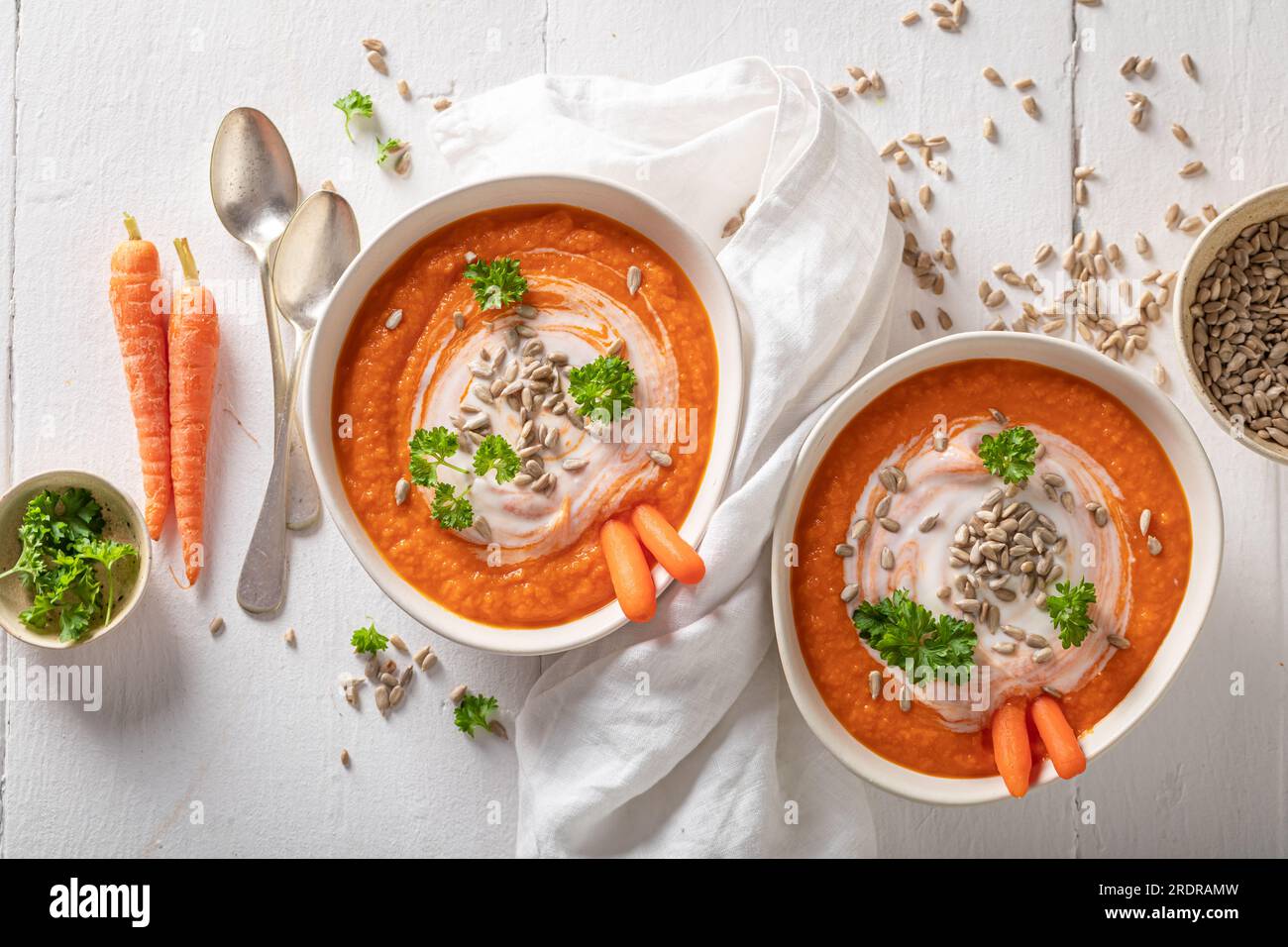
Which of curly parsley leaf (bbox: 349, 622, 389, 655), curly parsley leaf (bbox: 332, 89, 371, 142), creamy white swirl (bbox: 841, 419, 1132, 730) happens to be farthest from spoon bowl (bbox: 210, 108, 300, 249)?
creamy white swirl (bbox: 841, 419, 1132, 730)

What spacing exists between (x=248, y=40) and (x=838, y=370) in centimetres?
224

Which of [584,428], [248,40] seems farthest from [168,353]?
[584,428]

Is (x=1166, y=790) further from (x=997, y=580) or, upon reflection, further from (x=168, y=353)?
(x=168, y=353)

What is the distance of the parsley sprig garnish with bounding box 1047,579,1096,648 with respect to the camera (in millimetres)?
2906

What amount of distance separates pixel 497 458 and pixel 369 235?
1054mm

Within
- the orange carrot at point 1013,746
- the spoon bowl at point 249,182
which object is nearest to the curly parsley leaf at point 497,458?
the spoon bowl at point 249,182

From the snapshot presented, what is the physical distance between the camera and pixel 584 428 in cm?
304

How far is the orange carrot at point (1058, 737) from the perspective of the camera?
9.46ft

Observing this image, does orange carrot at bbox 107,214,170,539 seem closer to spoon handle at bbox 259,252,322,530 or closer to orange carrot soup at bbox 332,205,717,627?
spoon handle at bbox 259,252,322,530

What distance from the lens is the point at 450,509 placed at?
2.98m

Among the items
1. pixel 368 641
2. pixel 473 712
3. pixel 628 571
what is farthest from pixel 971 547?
pixel 368 641

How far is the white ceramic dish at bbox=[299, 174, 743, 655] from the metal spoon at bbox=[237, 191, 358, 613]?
397 millimetres

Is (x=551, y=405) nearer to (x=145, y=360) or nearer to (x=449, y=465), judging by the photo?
(x=449, y=465)

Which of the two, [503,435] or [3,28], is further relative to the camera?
[3,28]
